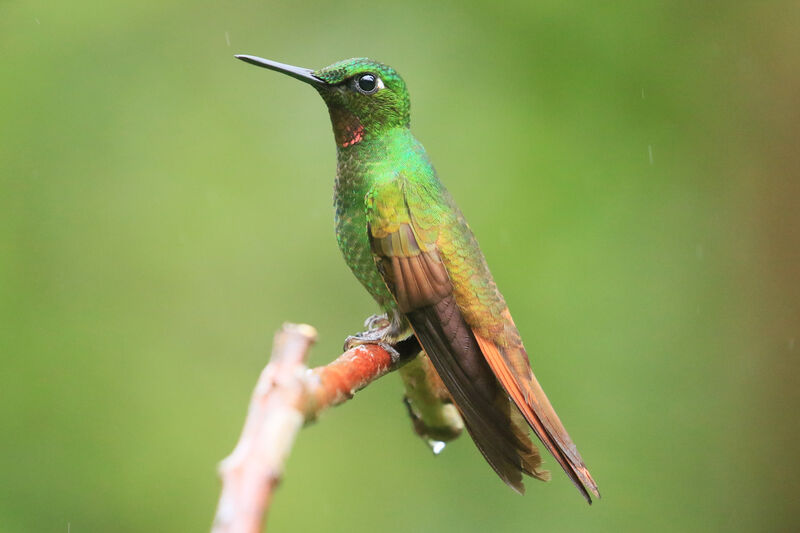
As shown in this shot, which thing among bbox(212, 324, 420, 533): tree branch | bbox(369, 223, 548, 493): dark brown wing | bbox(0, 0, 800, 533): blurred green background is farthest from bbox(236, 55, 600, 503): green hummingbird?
bbox(0, 0, 800, 533): blurred green background

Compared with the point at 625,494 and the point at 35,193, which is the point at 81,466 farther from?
the point at 625,494

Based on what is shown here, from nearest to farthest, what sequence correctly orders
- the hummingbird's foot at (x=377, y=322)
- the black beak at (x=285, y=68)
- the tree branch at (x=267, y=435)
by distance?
the tree branch at (x=267, y=435) → the black beak at (x=285, y=68) → the hummingbird's foot at (x=377, y=322)

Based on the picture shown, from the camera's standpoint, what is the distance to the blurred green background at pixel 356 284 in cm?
423

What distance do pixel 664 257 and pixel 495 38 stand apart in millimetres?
1538

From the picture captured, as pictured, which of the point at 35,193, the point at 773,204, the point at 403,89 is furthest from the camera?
the point at 773,204

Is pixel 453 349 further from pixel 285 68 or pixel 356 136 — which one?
pixel 285 68

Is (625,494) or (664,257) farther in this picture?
(664,257)

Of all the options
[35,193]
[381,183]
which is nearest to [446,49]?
[35,193]

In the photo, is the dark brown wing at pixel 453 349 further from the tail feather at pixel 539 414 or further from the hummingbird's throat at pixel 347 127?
the hummingbird's throat at pixel 347 127

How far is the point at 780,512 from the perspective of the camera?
4652 mm

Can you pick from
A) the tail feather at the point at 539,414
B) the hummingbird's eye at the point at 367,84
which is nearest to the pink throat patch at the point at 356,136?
the hummingbird's eye at the point at 367,84

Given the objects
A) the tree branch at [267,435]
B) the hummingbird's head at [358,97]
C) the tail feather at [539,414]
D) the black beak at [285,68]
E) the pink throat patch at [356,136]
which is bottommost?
the tail feather at [539,414]

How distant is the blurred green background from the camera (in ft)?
13.9

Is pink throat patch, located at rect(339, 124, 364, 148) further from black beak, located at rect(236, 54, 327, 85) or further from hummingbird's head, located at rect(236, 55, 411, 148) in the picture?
Result: black beak, located at rect(236, 54, 327, 85)
